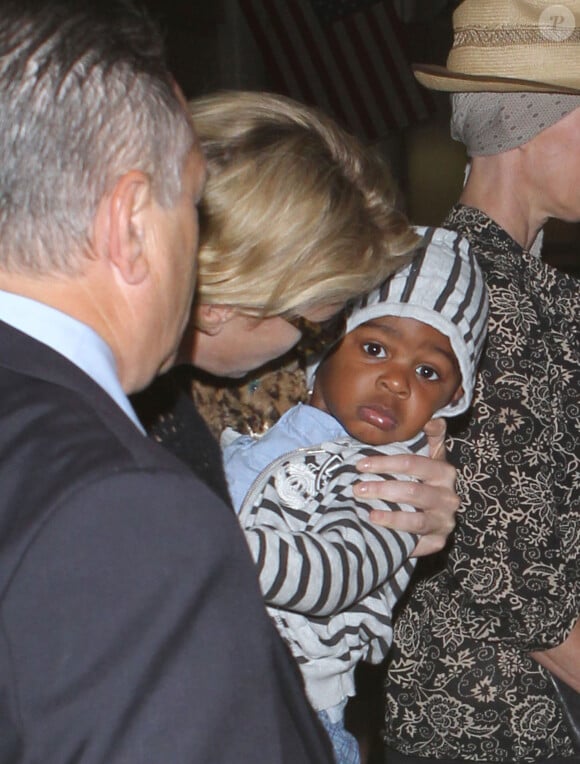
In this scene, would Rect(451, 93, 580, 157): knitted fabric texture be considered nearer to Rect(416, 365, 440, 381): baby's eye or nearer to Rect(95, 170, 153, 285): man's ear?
Rect(416, 365, 440, 381): baby's eye

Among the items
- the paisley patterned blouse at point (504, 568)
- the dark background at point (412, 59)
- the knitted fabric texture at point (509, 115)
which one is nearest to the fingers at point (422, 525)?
the paisley patterned blouse at point (504, 568)

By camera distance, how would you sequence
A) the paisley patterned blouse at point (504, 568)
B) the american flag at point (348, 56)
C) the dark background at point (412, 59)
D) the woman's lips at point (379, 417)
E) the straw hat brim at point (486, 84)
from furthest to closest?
the american flag at point (348, 56)
the dark background at point (412, 59)
the straw hat brim at point (486, 84)
the paisley patterned blouse at point (504, 568)
the woman's lips at point (379, 417)

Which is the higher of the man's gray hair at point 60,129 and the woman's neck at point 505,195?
the man's gray hair at point 60,129

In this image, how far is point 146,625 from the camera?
952mm

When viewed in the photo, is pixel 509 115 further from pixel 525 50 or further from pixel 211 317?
pixel 211 317

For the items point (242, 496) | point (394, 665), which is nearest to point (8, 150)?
point (242, 496)

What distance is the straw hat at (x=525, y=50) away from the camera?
8.60 ft

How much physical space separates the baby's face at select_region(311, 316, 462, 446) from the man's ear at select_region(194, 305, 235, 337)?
0.39 metres

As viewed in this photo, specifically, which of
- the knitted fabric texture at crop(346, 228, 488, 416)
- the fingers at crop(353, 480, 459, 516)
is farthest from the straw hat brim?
the fingers at crop(353, 480, 459, 516)

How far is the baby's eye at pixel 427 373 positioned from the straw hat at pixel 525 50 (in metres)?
0.80

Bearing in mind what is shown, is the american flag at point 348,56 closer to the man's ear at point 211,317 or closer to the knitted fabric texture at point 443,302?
the knitted fabric texture at point 443,302

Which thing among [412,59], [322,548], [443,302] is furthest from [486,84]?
[412,59]

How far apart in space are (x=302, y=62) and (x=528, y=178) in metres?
7.50

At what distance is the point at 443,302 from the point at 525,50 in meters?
0.78
